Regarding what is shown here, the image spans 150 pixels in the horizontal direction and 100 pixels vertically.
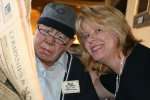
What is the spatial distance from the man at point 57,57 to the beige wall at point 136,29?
95cm

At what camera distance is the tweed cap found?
1279mm

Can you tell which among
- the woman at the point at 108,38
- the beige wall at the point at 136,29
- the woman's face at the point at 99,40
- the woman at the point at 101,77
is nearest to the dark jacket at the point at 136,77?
the woman at the point at 108,38

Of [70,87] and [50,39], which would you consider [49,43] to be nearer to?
[50,39]

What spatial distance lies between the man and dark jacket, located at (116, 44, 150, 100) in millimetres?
185

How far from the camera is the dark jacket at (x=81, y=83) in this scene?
134 cm

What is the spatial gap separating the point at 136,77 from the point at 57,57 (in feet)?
1.13

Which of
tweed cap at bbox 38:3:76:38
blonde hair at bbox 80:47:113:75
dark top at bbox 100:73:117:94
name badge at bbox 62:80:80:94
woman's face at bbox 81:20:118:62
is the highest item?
tweed cap at bbox 38:3:76:38

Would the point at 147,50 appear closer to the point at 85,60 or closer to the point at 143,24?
the point at 85,60

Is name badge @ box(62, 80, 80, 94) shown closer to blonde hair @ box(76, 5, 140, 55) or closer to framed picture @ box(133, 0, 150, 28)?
blonde hair @ box(76, 5, 140, 55)

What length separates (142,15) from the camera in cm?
227

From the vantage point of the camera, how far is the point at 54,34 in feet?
4.22

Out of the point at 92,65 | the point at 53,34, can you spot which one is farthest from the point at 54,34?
the point at 92,65

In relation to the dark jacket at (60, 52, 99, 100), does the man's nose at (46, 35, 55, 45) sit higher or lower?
higher

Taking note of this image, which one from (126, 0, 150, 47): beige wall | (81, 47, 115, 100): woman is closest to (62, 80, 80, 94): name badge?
(81, 47, 115, 100): woman
